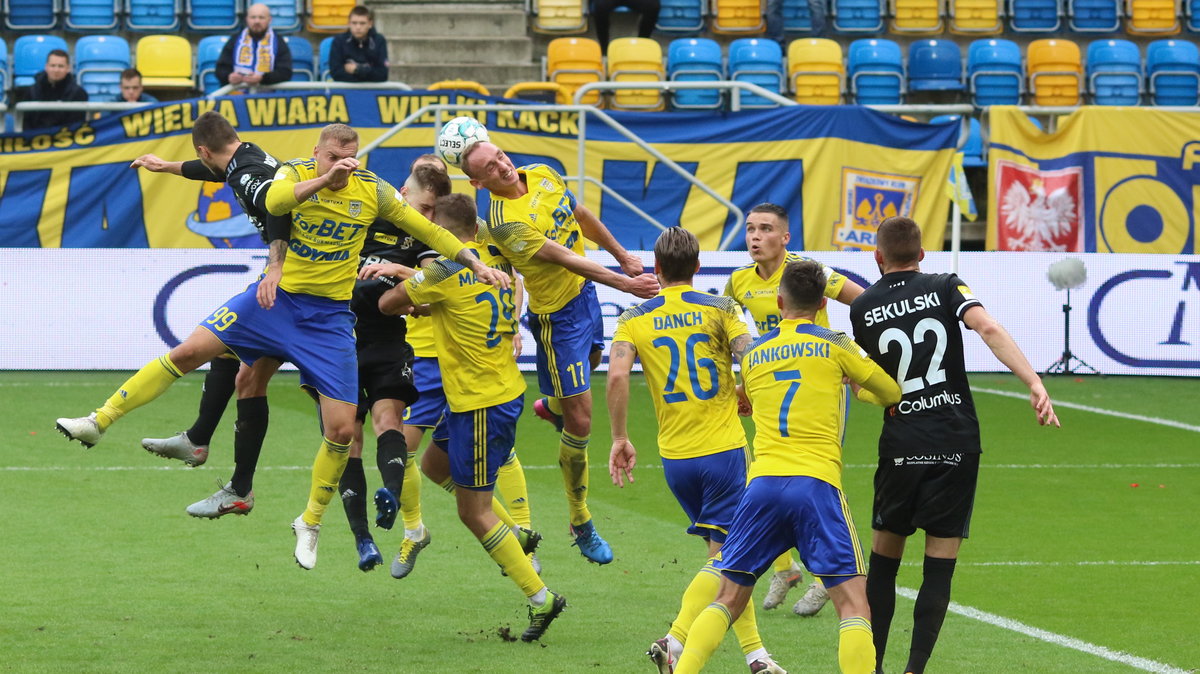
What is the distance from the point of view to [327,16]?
22.0 m

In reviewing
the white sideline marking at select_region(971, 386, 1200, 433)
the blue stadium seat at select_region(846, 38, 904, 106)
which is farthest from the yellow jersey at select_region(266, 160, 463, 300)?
the blue stadium seat at select_region(846, 38, 904, 106)

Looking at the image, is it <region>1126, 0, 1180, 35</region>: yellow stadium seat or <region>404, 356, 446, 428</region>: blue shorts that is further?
<region>1126, 0, 1180, 35</region>: yellow stadium seat

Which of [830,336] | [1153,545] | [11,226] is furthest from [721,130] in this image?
[830,336]

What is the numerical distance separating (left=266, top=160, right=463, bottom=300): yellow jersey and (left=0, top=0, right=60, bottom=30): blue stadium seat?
1508 cm

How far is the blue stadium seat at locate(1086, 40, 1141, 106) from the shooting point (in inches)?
894

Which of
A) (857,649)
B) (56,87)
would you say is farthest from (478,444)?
(56,87)

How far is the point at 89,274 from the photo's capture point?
17.5 meters

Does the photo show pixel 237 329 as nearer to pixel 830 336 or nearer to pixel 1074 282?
pixel 830 336

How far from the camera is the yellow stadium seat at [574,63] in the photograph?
2114 centimetres

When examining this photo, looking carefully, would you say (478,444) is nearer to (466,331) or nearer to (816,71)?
(466,331)

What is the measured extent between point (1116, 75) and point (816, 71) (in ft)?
14.4

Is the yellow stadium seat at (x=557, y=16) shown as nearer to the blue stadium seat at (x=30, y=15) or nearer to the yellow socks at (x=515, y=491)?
the blue stadium seat at (x=30, y=15)

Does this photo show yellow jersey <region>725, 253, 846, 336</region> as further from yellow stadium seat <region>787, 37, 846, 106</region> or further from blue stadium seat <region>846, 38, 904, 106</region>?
blue stadium seat <region>846, 38, 904, 106</region>

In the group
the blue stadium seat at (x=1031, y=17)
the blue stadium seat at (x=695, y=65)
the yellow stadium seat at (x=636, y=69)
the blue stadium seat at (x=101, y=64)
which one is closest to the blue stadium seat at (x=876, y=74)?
the blue stadium seat at (x=695, y=65)
